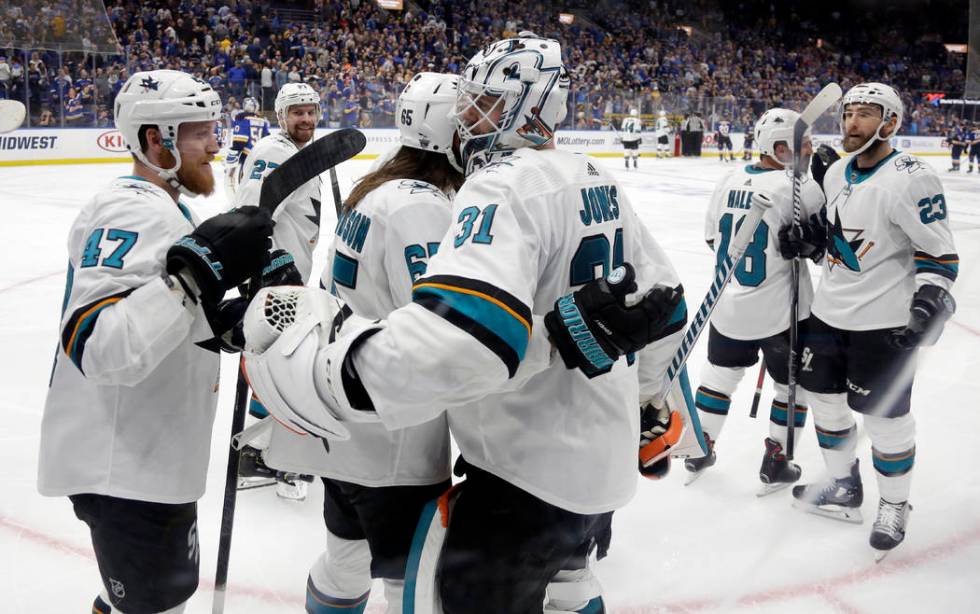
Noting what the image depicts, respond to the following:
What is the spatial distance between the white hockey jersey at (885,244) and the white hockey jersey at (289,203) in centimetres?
224

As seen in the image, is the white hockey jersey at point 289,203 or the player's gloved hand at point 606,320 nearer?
the player's gloved hand at point 606,320

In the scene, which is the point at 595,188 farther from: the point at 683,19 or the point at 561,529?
the point at 683,19

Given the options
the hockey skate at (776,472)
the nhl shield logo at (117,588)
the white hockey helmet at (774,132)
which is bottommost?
the hockey skate at (776,472)

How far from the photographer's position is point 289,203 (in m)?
3.82

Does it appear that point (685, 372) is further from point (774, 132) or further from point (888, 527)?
point (774, 132)

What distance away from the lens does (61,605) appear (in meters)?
2.53

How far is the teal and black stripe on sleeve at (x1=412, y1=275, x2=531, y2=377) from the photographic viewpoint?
1113 millimetres

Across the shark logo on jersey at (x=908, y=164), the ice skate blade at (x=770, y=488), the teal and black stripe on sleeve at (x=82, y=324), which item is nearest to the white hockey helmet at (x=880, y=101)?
the shark logo on jersey at (x=908, y=164)

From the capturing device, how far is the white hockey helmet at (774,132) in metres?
3.60

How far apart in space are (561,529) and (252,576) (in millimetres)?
1613

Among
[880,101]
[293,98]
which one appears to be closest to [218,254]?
[880,101]

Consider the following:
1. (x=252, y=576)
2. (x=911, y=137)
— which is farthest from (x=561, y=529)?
(x=911, y=137)

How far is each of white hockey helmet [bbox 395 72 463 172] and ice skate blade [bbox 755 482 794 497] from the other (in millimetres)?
2154

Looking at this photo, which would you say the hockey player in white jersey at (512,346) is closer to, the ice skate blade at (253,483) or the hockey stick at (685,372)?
the hockey stick at (685,372)
